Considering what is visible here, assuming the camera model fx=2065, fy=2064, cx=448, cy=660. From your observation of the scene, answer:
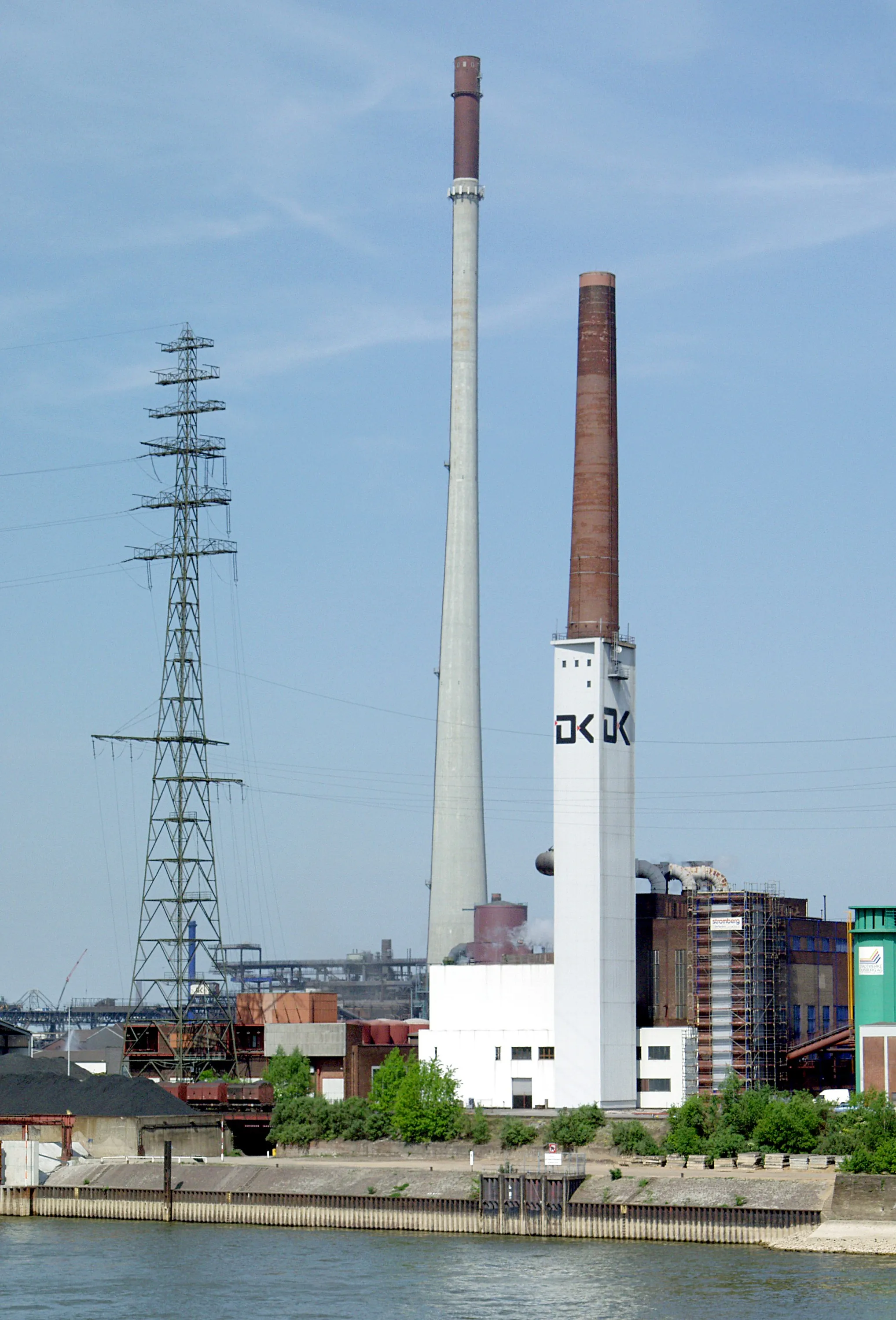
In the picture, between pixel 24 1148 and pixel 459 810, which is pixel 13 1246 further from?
pixel 459 810

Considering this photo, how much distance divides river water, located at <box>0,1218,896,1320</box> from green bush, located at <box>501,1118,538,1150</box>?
47.0 ft

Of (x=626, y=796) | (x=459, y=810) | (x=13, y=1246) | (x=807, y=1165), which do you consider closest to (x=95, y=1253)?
(x=13, y=1246)

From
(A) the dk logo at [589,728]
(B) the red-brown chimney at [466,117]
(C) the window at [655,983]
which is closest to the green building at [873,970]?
(C) the window at [655,983]

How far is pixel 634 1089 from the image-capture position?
93938 mm

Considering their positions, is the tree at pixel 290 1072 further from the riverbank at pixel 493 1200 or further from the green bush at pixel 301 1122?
the riverbank at pixel 493 1200

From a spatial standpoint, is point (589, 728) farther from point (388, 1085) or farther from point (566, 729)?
point (388, 1085)

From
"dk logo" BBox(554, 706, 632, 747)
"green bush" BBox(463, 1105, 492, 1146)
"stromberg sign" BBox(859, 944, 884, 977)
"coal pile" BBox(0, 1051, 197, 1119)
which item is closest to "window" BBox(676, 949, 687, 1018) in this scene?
"stromberg sign" BBox(859, 944, 884, 977)

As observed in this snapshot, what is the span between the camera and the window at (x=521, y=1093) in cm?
9625

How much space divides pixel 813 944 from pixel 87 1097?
36333 millimetres

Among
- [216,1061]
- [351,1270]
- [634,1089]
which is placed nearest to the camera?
[351,1270]

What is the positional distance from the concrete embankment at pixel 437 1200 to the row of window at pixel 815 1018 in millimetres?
25337

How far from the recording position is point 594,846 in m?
92.9

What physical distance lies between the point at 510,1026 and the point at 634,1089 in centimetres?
689

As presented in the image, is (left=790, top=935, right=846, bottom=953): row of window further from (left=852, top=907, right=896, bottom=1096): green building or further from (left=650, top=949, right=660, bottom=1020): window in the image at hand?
(left=650, top=949, right=660, bottom=1020): window
